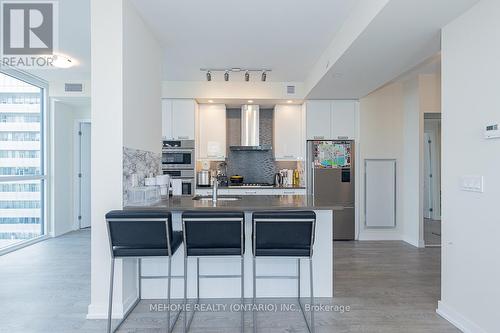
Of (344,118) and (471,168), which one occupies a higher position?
(344,118)

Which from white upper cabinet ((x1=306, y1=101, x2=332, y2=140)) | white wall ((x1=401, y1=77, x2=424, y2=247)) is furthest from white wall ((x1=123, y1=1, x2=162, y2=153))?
white wall ((x1=401, y1=77, x2=424, y2=247))

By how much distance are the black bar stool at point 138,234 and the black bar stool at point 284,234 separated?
71cm

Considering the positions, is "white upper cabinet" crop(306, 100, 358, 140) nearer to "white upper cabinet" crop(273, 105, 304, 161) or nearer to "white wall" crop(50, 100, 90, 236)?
"white upper cabinet" crop(273, 105, 304, 161)

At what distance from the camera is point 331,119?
5.36 metres

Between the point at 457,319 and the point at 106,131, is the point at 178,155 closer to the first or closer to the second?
the point at 106,131

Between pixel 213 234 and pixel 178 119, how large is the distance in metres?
3.33

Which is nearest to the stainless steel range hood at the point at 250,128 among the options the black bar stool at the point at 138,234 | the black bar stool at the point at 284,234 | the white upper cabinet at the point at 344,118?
the white upper cabinet at the point at 344,118

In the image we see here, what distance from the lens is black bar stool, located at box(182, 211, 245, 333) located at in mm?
2375

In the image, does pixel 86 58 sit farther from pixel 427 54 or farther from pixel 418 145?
pixel 418 145

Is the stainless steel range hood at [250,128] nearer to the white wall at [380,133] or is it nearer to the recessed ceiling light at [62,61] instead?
the white wall at [380,133]

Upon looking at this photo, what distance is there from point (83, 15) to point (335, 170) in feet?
13.9

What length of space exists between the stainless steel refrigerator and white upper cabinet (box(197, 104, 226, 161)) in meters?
1.63

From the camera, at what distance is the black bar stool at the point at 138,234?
7.66ft

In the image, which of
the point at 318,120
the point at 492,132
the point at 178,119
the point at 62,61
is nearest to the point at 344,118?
the point at 318,120
